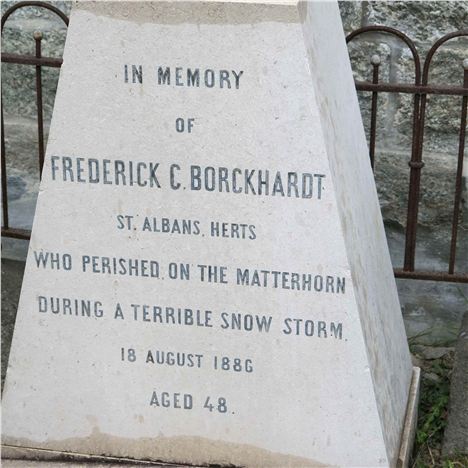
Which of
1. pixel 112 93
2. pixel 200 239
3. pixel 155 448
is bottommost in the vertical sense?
pixel 155 448

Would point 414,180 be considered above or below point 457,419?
above

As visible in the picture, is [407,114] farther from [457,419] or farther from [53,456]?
[53,456]

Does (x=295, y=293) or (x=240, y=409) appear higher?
(x=295, y=293)

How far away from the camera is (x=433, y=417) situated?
336cm

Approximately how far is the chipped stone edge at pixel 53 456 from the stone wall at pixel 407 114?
5.08ft

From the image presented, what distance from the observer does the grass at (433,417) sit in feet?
10.5

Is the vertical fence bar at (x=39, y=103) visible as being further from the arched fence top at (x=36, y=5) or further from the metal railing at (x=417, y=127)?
the metal railing at (x=417, y=127)

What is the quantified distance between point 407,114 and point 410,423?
1399mm

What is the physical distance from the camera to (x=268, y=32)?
2447mm

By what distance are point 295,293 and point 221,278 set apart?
0.18m

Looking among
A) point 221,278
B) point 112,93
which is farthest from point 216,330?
point 112,93

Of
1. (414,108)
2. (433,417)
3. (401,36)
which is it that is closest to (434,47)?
(401,36)

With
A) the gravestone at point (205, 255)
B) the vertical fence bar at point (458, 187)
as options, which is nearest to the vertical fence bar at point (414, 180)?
the vertical fence bar at point (458, 187)

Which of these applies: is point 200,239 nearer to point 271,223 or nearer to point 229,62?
point 271,223
